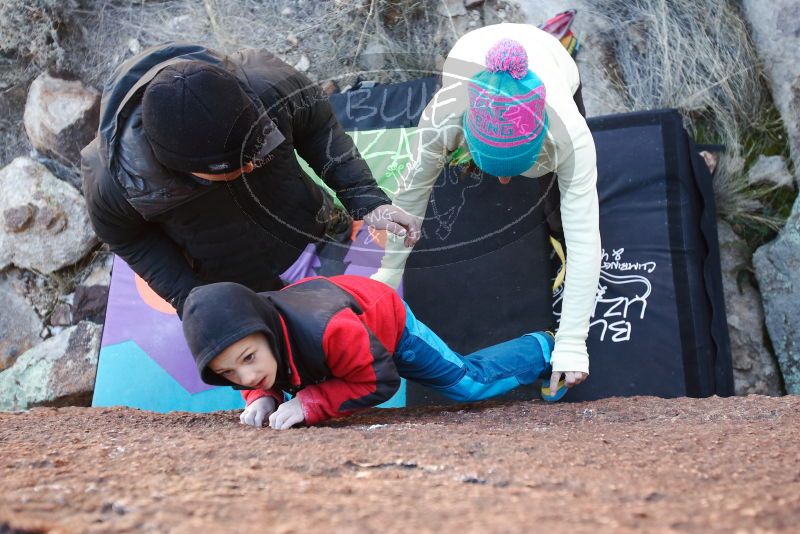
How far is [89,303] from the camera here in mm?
3357

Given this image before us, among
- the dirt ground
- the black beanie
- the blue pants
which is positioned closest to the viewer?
the dirt ground

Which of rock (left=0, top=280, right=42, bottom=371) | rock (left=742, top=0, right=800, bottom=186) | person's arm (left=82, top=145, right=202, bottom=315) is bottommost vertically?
rock (left=0, top=280, right=42, bottom=371)

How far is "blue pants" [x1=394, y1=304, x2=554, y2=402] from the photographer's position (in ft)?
6.89

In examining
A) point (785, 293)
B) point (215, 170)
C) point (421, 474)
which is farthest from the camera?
point (785, 293)

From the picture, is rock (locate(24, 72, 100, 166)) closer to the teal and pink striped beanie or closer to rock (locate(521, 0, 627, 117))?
rock (locate(521, 0, 627, 117))

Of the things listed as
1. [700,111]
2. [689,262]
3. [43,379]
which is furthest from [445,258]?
[43,379]

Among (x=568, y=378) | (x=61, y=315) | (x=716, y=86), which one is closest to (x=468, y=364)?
(x=568, y=378)

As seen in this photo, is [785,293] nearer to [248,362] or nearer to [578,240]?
[578,240]

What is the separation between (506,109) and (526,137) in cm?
10

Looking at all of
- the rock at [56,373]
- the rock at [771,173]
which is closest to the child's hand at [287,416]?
the rock at [56,373]

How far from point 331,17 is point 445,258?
1427mm

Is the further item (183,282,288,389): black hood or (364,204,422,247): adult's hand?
(364,204,422,247): adult's hand

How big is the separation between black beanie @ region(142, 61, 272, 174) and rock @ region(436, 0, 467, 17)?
2.07m

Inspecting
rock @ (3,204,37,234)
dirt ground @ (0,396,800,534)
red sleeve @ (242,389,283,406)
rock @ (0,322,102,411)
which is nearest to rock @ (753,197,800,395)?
dirt ground @ (0,396,800,534)
